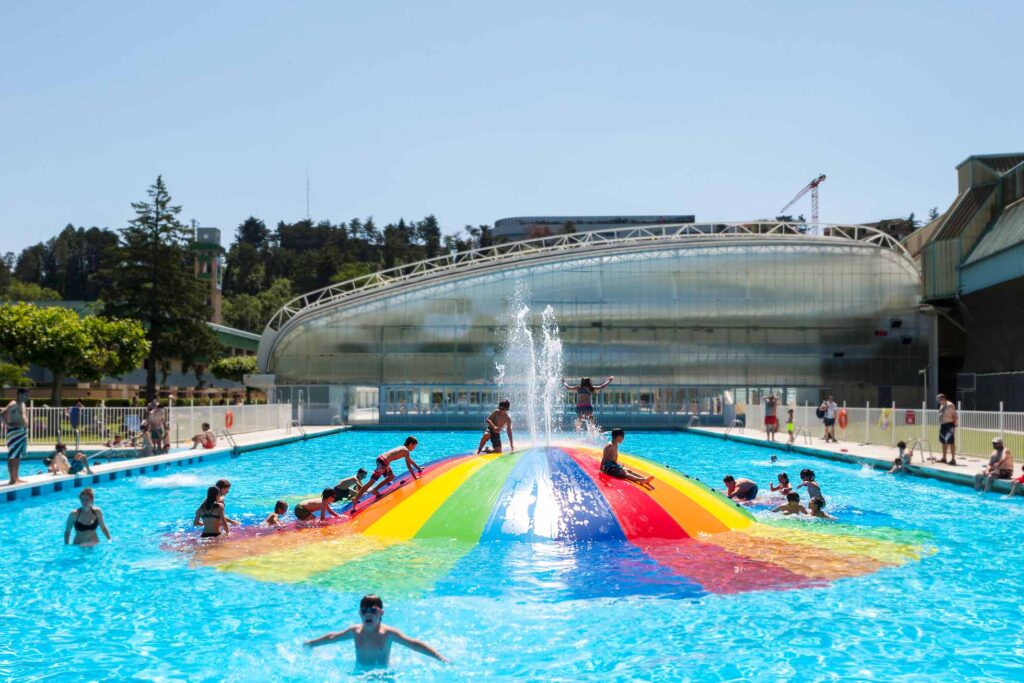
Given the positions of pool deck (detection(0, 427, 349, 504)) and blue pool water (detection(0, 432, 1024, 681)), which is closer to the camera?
blue pool water (detection(0, 432, 1024, 681))

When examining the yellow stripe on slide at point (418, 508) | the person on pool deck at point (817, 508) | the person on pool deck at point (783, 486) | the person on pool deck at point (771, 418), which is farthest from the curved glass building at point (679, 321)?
the yellow stripe on slide at point (418, 508)

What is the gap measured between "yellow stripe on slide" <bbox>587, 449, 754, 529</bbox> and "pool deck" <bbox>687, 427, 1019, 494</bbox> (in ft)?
27.9

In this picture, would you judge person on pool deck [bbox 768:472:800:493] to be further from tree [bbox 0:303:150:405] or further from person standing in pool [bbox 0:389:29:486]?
tree [bbox 0:303:150:405]

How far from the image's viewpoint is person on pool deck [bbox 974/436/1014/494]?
66.0ft

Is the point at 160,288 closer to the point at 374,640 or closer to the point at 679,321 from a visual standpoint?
the point at 679,321

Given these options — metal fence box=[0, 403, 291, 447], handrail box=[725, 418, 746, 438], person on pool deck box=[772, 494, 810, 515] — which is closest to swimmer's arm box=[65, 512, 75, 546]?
person on pool deck box=[772, 494, 810, 515]

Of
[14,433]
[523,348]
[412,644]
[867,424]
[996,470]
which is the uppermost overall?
[523,348]

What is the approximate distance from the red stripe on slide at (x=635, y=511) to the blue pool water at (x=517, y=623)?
4.42 ft

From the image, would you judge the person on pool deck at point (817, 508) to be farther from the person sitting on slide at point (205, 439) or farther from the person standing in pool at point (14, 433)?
the person sitting on slide at point (205, 439)

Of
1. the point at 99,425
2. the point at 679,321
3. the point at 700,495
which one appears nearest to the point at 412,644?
the point at 700,495

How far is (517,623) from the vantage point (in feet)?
32.6

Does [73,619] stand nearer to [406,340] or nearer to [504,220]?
[406,340]

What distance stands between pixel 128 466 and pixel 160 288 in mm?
36242

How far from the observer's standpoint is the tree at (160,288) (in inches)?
2231
